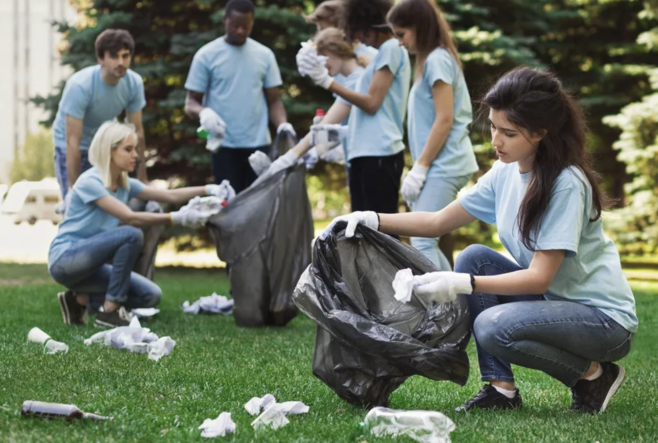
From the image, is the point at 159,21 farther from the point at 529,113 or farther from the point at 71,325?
the point at 529,113

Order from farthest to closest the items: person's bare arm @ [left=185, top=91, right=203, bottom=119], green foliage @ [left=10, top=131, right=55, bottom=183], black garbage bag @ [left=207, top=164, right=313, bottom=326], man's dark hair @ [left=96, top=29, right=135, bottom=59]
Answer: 1. green foliage @ [left=10, top=131, right=55, bottom=183]
2. person's bare arm @ [left=185, top=91, right=203, bottom=119]
3. man's dark hair @ [left=96, top=29, right=135, bottom=59]
4. black garbage bag @ [left=207, top=164, right=313, bottom=326]

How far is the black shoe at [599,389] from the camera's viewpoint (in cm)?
287

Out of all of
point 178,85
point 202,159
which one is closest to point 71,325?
point 202,159

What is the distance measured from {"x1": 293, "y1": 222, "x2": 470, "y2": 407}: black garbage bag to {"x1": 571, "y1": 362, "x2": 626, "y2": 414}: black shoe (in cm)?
45

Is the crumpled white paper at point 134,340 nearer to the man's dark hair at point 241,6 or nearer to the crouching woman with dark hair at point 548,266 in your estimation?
the crouching woman with dark hair at point 548,266

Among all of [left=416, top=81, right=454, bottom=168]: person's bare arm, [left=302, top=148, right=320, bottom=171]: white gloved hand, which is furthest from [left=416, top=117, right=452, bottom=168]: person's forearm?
[left=302, top=148, right=320, bottom=171]: white gloved hand

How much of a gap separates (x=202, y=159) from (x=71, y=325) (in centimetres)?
400

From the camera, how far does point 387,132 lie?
456 cm

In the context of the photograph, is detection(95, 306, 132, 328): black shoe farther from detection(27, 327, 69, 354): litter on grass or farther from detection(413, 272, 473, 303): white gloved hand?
detection(413, 272, 473, 303): white gloved hand

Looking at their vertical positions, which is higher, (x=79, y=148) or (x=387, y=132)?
(x=387, y=132)

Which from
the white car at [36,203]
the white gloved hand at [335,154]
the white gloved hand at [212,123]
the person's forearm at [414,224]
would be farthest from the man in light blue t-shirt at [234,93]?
the white car at [36,203]

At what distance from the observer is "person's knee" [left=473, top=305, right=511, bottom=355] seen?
2.73 meters

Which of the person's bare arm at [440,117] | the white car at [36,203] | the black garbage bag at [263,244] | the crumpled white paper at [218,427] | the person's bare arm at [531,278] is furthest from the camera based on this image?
the white car at [36,203]

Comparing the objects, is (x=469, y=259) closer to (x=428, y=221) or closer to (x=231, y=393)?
(x=428, y=221)
